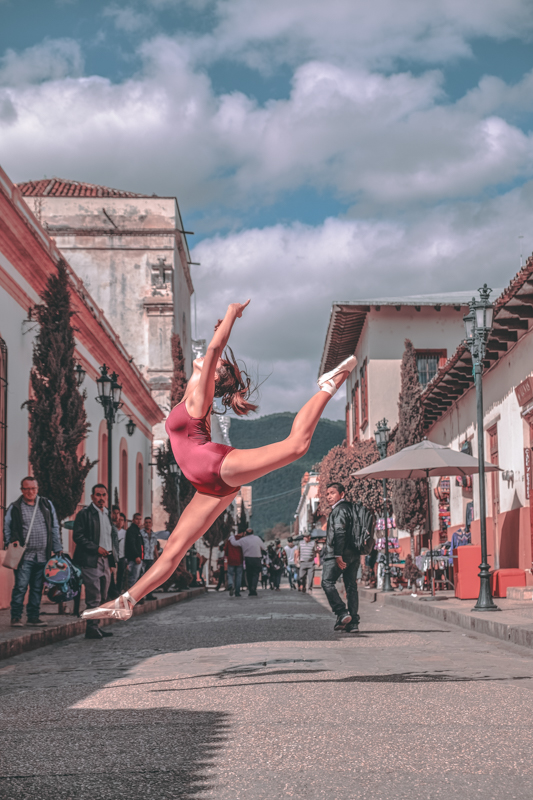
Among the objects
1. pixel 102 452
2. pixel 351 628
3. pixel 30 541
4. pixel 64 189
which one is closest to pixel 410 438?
pixel 102 452

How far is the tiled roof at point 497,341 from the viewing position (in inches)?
615

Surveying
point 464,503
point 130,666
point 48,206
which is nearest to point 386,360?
point 464,503

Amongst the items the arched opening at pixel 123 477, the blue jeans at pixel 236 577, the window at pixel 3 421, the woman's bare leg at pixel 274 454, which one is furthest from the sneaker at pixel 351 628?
the arched opening at pixel 123 477

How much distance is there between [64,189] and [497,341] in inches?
1306

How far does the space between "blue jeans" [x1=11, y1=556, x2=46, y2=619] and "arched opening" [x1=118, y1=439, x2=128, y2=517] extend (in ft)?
69.8

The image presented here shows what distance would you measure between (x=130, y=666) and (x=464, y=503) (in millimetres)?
17617

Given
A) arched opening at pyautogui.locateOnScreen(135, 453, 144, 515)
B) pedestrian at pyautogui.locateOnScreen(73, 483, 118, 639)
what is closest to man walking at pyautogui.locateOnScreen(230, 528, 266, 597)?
pedestrian at pyautogui.locateOnScreen(73, 483, 118, 639)

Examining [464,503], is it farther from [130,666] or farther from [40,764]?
[40,764]

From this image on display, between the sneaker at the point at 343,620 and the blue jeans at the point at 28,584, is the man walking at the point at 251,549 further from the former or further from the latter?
the sneaker at the point at 343,620

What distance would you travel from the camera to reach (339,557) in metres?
11.6

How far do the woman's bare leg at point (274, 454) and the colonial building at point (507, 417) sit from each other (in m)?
10.6

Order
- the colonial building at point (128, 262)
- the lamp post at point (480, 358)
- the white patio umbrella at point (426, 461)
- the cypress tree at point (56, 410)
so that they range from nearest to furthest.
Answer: the lamp post at point (480, 358)
the white patio umbrella at point (426, 461)
the cypress tree at point (56, 410)
the colonial building at point (128, 262)

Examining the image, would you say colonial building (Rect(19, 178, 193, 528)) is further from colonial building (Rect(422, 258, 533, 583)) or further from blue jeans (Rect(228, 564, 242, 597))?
colonial building (Rect(422, 258, 533, 583))

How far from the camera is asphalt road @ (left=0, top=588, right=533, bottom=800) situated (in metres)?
4.19
